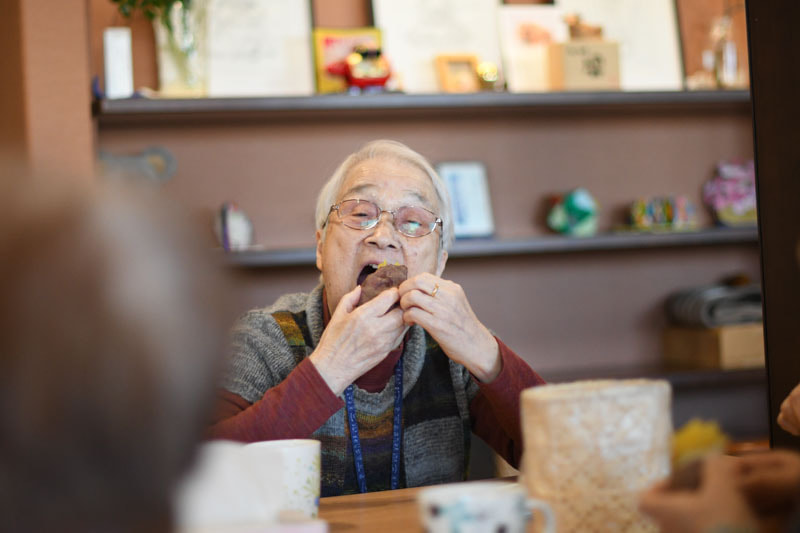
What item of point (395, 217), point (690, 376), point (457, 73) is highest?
point (457, 73)

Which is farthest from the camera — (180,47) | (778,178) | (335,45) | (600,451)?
(335,45)

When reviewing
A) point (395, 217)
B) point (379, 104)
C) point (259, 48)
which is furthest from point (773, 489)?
point (259, 48)

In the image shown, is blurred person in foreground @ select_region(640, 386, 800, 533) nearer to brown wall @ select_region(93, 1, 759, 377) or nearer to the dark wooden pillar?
the dark wooden pillar

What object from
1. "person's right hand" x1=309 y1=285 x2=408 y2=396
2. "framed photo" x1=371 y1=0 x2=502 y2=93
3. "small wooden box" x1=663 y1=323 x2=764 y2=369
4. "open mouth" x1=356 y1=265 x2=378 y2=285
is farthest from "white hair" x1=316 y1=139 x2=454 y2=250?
"small wooden box" x1=663 y1=323 x2=764 y2=369

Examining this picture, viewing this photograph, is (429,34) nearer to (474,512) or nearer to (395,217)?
(395,217)

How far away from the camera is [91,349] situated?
39cm

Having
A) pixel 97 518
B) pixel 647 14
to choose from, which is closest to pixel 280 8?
pixel 647 14

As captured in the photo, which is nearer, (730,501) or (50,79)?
(730,501)

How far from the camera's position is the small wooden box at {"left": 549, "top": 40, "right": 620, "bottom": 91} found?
277 centimetres

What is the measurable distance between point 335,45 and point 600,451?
220 cm

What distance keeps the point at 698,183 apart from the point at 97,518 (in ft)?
Answer: 9.81

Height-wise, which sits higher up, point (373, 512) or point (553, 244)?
point (553, 244)

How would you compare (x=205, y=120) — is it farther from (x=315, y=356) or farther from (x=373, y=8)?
(x=315, y=356)

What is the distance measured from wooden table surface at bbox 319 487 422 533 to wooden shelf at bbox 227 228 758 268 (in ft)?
4.96
